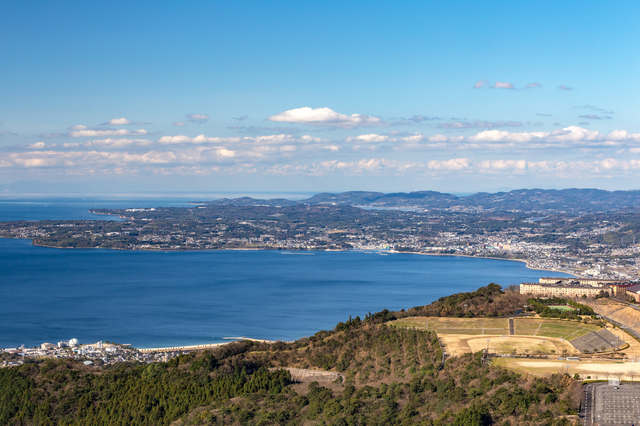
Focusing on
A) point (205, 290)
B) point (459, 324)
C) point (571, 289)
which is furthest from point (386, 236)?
point (459, 324)

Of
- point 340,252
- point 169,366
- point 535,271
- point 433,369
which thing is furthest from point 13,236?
point 433,369

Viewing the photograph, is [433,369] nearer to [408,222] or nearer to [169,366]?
[169,366]

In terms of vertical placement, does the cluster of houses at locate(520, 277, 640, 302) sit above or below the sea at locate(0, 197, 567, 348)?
above

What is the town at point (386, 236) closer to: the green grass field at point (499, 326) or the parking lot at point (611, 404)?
the green grass field at point (499, 326)

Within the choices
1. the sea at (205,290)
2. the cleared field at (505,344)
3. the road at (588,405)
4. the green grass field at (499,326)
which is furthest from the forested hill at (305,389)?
the sea at (205,290)

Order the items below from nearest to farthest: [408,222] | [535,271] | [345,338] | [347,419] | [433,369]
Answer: [347,419] → [433,369] → [345,338] → [535,271] → [408,222]

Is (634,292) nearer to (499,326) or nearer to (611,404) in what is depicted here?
(499,326)

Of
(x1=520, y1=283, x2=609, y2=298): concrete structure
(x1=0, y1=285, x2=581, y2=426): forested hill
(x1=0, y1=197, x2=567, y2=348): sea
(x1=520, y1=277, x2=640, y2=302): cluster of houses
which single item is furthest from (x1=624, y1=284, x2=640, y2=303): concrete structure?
(x1=0, y1=197, x2=567, y2=348): sea

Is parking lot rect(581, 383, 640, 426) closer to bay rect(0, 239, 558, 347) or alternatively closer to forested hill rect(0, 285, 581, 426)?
forested hill rect(0, 285, 581, 426)
